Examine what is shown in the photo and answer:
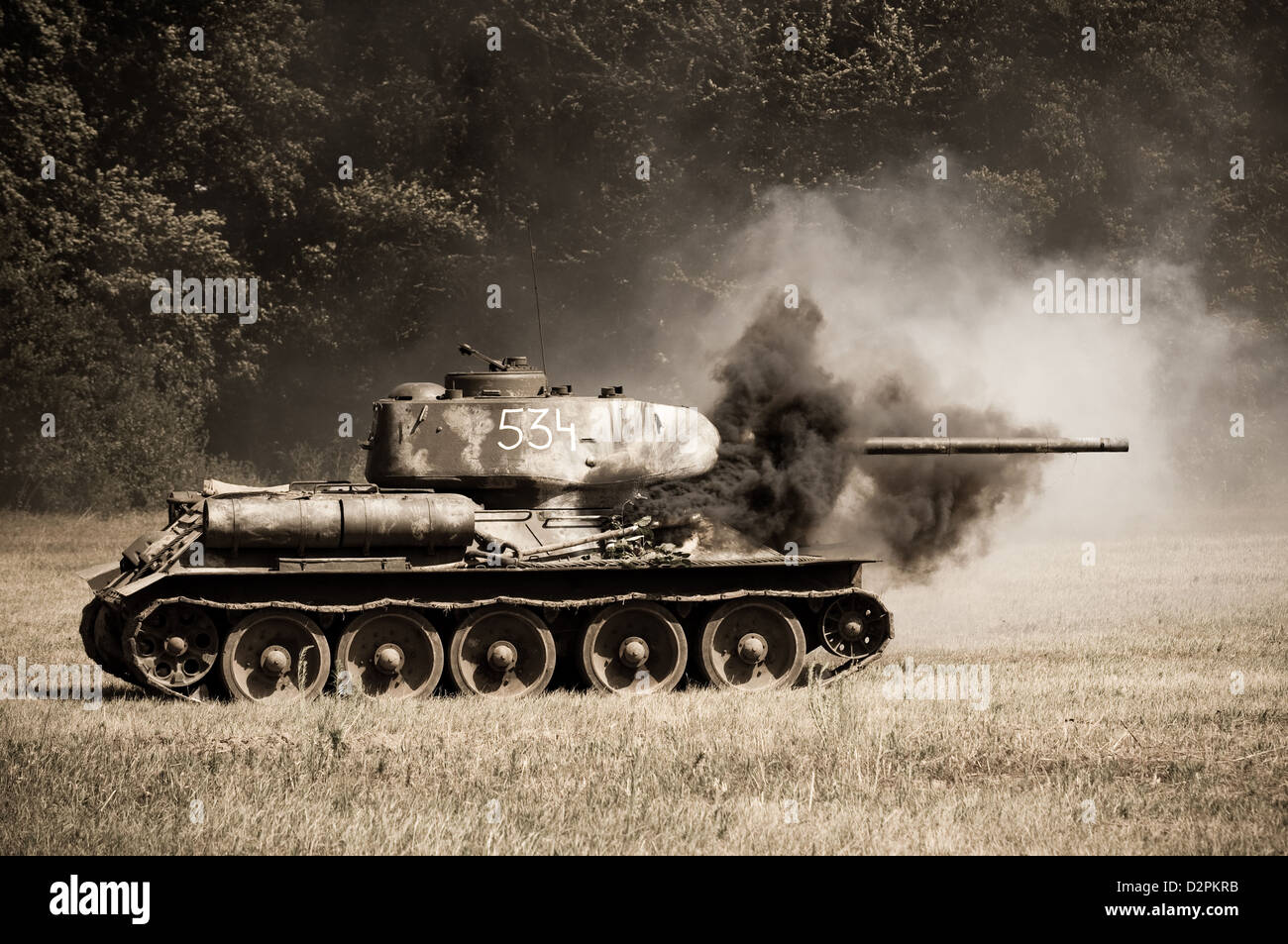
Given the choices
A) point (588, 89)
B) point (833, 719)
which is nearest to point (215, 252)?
point (588, 89)

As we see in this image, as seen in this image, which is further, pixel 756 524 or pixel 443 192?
pixel 443 192

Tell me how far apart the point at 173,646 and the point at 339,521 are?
5.77 feet

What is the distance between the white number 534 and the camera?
15.5 meters

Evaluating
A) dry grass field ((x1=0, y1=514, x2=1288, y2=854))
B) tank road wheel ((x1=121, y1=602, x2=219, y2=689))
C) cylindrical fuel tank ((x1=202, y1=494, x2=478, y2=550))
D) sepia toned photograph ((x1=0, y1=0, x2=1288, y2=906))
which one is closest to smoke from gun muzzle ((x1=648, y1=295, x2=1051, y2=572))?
sepia toned photograph ((x1=0, y1=0, x2=1288, y2=906))

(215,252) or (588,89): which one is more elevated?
(588,89)

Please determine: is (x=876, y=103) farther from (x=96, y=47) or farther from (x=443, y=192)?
(x=96, y=47)

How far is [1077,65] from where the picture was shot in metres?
45.0

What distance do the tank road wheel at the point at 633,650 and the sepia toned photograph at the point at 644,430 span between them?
50mm

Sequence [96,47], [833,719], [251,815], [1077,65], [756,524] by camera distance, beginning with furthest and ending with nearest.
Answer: [1077,65]
[96,47]
[756,524]
[833,719]
[251,815]

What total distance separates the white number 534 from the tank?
19 mm

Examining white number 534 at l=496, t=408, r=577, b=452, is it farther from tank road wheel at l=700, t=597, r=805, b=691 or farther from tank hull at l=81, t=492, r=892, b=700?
tank road wheel at l=700, t=597, r=805, b=691

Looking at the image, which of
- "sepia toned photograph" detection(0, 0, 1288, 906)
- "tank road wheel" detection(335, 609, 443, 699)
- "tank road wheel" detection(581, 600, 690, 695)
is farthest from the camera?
"tank road wheel" detection(581, 600, 690, 695)

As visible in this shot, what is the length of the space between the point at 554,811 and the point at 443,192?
3177 cm

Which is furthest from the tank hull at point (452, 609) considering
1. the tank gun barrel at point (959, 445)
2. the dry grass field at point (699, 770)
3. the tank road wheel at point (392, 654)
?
the tank gun barrel at point (959, 445)
